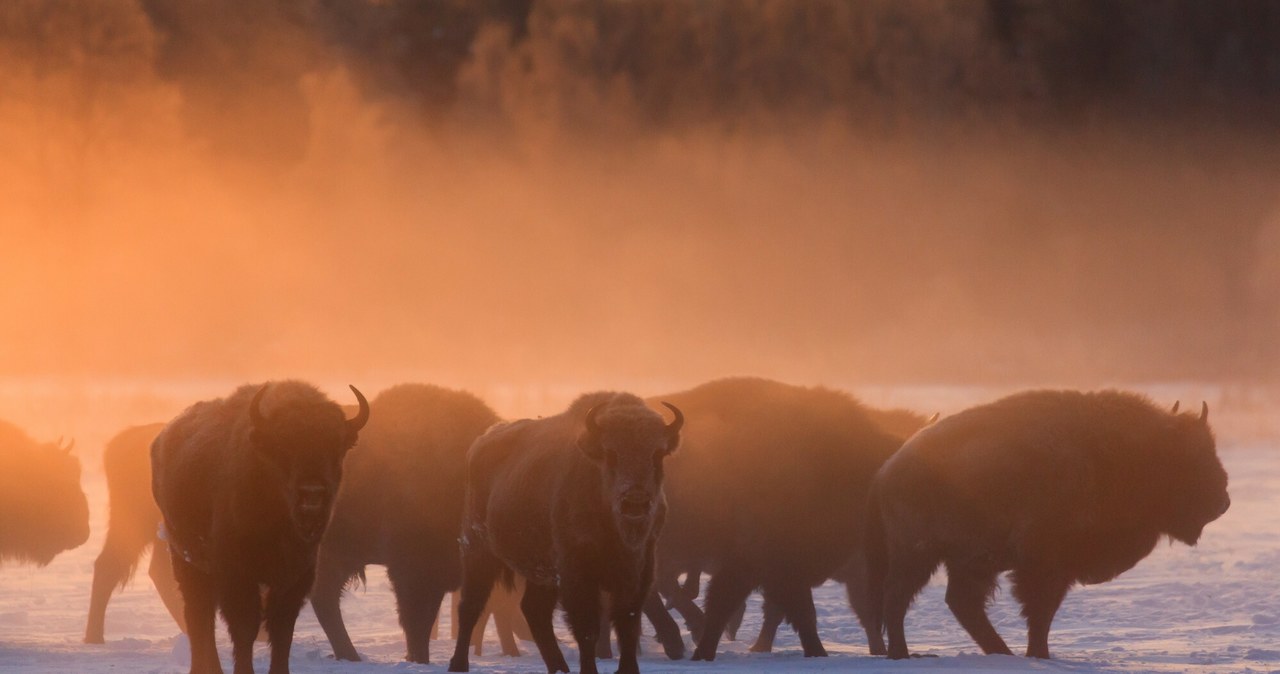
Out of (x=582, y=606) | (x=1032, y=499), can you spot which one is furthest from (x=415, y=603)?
(x=1032, y=499)

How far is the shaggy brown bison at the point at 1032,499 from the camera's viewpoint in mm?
11352

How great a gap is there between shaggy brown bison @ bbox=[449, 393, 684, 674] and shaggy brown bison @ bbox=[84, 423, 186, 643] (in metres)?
4.52

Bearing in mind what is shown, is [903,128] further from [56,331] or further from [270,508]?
[270,508]

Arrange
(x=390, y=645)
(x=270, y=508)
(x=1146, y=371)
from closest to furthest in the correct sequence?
(x=270, y=508)
(x=390, y=645)
(x=1146, y=371)

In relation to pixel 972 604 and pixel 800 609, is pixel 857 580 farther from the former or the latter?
pixel 972 604

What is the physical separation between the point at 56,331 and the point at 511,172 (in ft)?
40.9

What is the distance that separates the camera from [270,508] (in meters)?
8.68

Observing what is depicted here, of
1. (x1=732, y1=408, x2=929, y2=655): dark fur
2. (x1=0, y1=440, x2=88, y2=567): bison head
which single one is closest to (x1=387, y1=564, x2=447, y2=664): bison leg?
(x1=732, y1=408, x2=929, y2=655): dark fur

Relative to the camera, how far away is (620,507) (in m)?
8.81

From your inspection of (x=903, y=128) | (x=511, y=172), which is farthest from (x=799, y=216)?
(x=511, y=172)

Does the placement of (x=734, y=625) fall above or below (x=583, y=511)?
below

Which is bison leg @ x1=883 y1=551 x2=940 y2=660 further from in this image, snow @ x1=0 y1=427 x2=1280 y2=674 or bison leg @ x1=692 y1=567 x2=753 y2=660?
bison leg @ x1=692 y1=567 x2=753 y2=660

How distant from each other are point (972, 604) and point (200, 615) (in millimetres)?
4801

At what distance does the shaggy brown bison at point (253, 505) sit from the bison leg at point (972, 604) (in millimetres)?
4354
